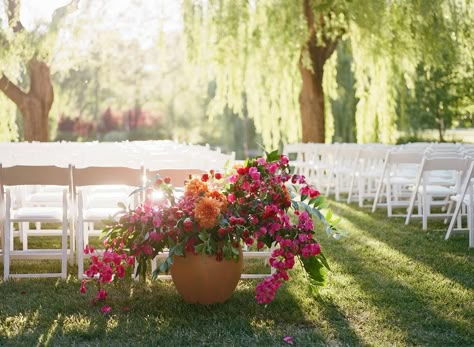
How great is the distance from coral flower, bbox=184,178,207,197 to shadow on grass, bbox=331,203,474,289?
89.5 inches

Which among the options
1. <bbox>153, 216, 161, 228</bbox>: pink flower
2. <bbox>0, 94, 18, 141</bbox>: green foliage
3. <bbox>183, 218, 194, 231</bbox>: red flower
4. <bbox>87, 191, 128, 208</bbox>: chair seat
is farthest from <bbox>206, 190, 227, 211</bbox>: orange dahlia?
<bbox>0, 94, 18, 141</bbox>: green foliage

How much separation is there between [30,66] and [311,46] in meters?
6.24

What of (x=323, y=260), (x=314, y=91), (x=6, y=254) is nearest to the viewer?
(x=323, y=260)

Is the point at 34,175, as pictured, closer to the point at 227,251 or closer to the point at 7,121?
the point at 227,251

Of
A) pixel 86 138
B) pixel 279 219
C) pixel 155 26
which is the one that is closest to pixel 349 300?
pixel 279 219

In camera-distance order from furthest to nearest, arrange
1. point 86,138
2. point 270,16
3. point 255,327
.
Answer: point 86,138 → point 270,16 → point 255,327

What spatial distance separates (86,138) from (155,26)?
30262mm

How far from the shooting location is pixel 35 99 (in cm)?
1636

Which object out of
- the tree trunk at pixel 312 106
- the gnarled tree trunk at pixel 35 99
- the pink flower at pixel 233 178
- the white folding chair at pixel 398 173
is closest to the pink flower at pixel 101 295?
the pink flower at pixel 233 178

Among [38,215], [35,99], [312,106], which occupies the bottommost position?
[38,215]

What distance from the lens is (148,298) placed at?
524 cm

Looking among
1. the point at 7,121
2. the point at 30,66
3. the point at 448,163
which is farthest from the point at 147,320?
the point at 7,121

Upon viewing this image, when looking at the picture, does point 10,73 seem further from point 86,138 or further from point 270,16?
point 86,138

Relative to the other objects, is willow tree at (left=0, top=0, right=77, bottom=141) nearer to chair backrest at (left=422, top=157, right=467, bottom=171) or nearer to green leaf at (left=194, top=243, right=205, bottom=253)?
chair backrest at (left=422, top=157, right=467, bottom=171)
